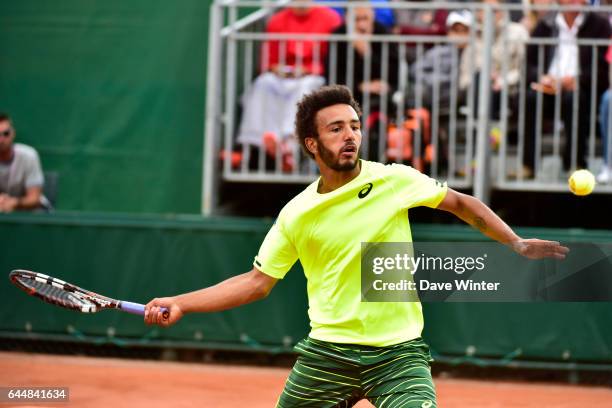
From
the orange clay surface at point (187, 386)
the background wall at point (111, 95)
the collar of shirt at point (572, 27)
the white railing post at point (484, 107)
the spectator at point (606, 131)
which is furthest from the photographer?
the background wall at point (111, 95)

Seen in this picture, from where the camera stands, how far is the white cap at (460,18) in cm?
1021

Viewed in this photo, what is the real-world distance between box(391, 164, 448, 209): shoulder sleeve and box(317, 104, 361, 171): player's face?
22 centimetres

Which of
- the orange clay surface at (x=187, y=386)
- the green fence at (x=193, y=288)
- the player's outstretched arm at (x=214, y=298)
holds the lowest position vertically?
the orange clay surface at (x=187, y=386)

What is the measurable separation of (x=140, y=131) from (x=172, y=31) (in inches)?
44.7

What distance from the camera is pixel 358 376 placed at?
16.5ft

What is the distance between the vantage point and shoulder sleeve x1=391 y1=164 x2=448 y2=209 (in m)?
5.11

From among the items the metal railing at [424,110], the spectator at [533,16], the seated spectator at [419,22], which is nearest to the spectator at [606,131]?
the metal railing at [424,110]

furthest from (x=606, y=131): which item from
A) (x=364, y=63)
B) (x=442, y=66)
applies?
(x=364, y=63)

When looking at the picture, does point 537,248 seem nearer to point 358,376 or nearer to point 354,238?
point 354,238

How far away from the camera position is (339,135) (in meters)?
5.11

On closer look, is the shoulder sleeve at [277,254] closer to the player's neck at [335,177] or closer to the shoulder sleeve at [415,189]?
the player's neck at [335,177]

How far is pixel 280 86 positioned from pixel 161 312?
5.55 metres

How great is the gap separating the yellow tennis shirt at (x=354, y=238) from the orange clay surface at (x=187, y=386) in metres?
3.57

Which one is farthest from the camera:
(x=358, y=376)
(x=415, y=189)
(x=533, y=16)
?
(x=533, y=16)
